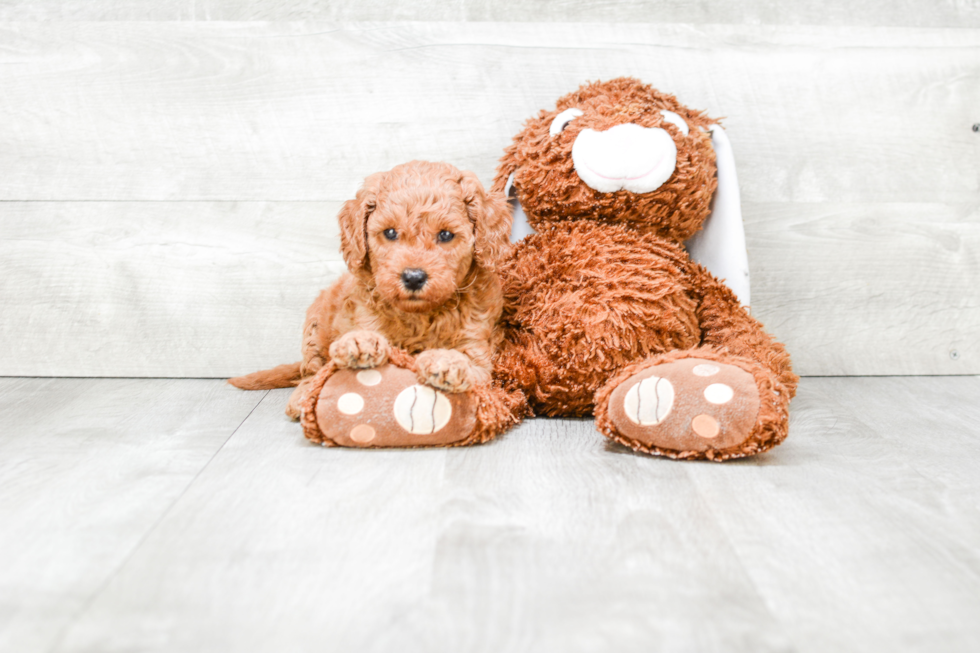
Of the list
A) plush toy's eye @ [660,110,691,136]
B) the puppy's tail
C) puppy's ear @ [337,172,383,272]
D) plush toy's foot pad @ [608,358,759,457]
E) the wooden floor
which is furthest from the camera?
the puppy's tail

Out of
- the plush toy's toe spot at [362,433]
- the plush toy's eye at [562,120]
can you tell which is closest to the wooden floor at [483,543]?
the plush toy's toe spot at [362,433]

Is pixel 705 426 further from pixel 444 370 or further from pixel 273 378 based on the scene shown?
pixel 273 378

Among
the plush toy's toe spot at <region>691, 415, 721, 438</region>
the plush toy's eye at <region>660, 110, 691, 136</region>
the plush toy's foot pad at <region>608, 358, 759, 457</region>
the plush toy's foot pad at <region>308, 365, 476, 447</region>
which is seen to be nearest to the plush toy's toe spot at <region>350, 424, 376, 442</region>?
the plush toy's foot pad at <region>308, 365, 476, 447</region>

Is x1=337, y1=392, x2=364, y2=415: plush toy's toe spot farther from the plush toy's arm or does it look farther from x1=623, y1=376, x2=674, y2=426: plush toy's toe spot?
the plush toy's arm

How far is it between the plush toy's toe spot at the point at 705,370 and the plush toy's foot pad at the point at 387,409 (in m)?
0.33

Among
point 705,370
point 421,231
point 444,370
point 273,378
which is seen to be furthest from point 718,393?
point 273,378

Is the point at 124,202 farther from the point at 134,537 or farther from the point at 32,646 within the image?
the point at 32,646

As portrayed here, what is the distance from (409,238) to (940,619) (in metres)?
0.79

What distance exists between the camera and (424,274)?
1.08m

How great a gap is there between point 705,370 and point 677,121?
475mm

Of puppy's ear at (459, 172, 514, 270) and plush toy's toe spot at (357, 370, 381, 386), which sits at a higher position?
puppy's ear at (459, 172, 514, 270)

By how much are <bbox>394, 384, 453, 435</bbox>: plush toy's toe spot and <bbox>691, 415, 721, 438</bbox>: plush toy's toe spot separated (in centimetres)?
35

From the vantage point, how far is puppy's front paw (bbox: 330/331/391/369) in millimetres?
1070

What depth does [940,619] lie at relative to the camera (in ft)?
2.25
